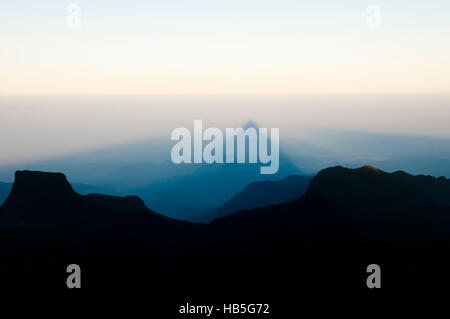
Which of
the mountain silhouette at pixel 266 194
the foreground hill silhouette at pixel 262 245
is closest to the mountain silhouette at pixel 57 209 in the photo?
the foreground hill silhouette at pixel 262 245

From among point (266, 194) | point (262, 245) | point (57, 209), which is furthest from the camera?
point (266, 194)

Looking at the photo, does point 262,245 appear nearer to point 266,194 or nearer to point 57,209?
point 57,209

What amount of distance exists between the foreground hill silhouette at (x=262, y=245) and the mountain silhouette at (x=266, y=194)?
205 ft

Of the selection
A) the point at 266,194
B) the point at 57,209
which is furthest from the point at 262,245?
the point at 266,194

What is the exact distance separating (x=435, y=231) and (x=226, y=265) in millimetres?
28405

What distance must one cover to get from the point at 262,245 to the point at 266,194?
82.2 m

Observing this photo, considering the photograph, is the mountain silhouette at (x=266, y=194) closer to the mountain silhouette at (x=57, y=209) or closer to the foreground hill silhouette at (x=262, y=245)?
the foreground hill silhouette at (x=262, y=245)

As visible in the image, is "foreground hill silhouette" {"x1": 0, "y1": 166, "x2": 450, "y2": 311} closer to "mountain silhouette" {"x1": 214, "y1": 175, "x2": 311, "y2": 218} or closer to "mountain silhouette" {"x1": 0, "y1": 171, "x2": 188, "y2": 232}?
"mountain silhouette" {"x1": 0, "y1": 171, "x2": 188, "y2": 232}

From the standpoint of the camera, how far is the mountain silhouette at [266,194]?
12875 cm

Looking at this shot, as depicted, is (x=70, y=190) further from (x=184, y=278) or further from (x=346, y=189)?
(x=346, y=189)

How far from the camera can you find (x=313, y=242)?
5381 centimetres

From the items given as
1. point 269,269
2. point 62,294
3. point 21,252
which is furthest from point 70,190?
point 269,269

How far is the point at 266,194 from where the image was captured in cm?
13612

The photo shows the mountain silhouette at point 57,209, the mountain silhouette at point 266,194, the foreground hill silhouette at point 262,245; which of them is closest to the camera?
the foreground hill silhouette at point 262,245
